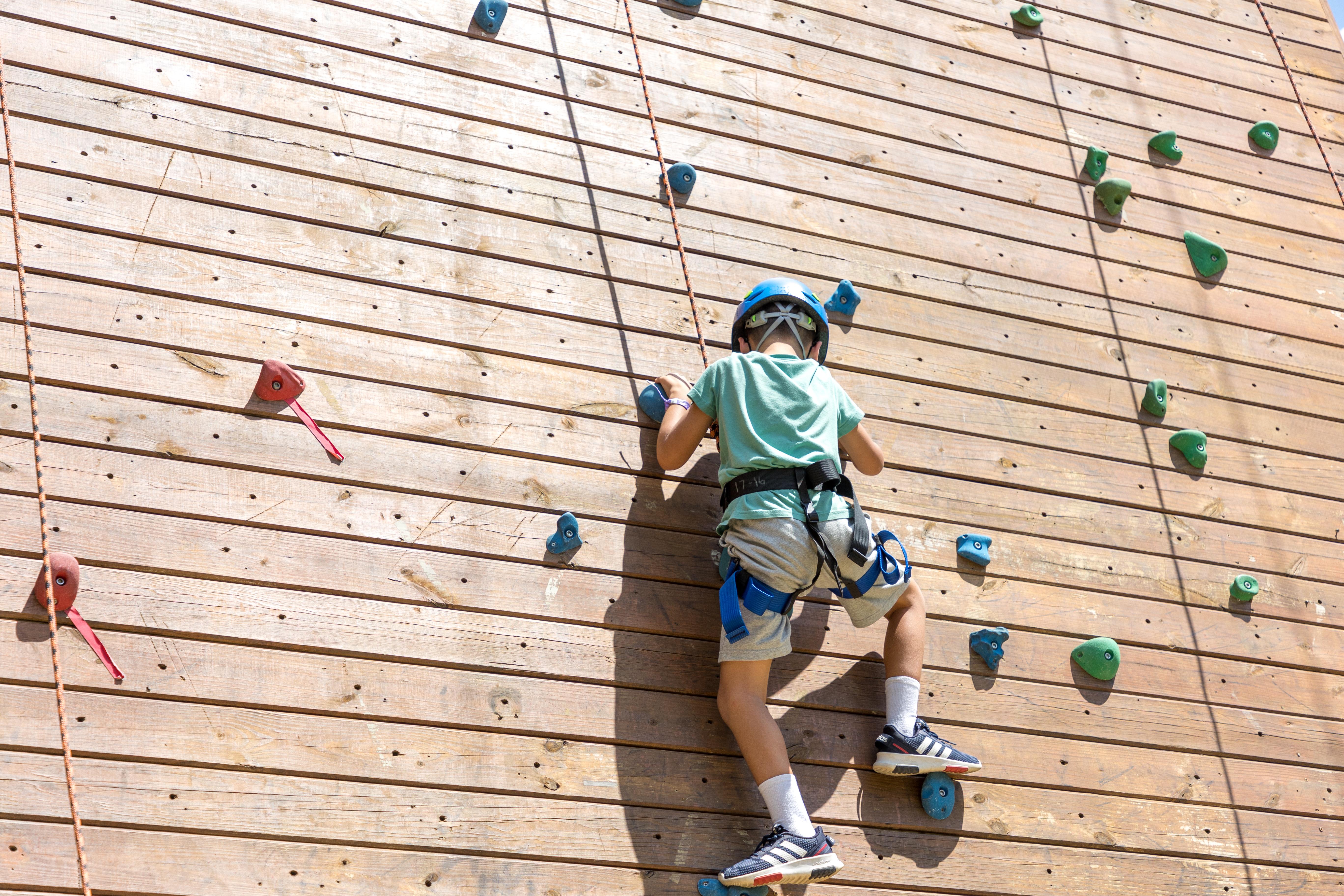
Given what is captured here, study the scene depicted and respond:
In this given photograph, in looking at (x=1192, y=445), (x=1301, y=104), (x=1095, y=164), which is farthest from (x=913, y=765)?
(x=1301, y=104)

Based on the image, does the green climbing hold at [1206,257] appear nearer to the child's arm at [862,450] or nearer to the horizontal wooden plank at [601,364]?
the horizontal wooden plank at [601,364]

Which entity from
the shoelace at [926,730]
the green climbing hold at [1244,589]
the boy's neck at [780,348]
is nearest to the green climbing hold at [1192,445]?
the green climbing hold at [1244,589]

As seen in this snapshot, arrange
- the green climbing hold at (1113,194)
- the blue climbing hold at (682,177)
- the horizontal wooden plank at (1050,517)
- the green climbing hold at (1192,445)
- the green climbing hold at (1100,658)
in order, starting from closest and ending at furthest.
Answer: the horizontal wooden plank at (1050,517) < the green climbing hold at (1100,658) < the blue climbing hold at (682,177) < the green climbing hold at (1192,445) < the green climbing hold at (1113,194)

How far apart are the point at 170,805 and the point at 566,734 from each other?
741 millimetres

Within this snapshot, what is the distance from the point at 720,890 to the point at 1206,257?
101 inches

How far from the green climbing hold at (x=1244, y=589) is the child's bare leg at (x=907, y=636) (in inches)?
41.7

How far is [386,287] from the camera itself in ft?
8.49

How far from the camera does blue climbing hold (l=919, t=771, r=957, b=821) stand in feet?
8.02

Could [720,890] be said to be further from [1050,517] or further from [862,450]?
[1050,517]

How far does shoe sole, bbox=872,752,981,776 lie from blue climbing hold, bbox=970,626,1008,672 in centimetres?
33

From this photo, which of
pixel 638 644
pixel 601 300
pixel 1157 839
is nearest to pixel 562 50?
pixel 601 300

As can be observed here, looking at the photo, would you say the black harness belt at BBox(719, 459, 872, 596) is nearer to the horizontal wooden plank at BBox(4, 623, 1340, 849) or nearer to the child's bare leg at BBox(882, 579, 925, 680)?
the child's bare leg at BBox(882, 579, 925, 680)

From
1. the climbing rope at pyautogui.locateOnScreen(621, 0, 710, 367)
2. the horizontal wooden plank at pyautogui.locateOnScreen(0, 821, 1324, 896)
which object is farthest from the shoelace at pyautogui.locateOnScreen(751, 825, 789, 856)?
the climbing rope at pyautogui.locateOnScreen(621, 0, 710, 367)

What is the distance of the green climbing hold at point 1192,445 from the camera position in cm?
317
